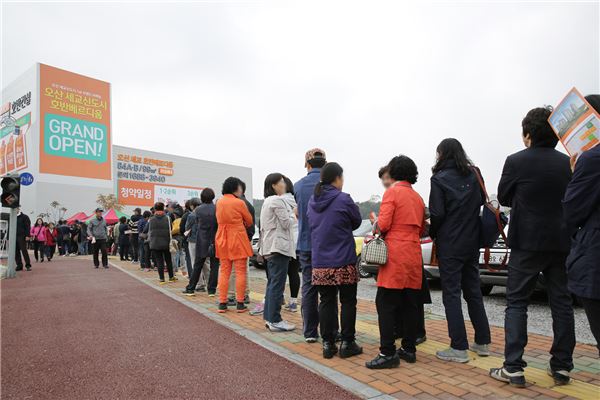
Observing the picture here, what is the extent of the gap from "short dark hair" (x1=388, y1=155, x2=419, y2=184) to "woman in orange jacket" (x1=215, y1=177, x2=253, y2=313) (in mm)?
2846

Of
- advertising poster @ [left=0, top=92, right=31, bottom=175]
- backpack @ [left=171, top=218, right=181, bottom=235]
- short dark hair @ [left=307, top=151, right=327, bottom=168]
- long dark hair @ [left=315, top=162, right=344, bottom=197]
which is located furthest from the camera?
advertising poster @ [left=0, top=92, right=31, bottom=175]

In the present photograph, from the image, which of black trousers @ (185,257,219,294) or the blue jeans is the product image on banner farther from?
the blue jeans

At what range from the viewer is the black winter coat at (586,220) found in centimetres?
245

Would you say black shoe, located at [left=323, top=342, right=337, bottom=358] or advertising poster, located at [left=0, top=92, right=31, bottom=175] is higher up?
advertising poster, located at [left=0, top=92, right=31, bottom=175]

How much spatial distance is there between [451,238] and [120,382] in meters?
2.96

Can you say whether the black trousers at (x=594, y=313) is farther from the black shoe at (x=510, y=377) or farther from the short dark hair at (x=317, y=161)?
the short dark hair at (x=317, y=161)

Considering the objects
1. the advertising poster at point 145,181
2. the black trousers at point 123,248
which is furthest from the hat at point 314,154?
the advertising poster at point 145,181

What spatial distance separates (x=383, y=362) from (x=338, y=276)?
811mm

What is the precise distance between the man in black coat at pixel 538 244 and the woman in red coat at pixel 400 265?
730 millimetres

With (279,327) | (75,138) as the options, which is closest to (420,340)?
→ (279,327)

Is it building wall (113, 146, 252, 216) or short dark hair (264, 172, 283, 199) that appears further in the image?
building wall (113, 146, 252, 216)

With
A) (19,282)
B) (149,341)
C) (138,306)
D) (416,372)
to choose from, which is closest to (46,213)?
(19,282)

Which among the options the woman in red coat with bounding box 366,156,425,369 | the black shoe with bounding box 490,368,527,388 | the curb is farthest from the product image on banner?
the black shoe with bounding box 490,368,527,388

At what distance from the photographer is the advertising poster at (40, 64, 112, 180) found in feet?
120
